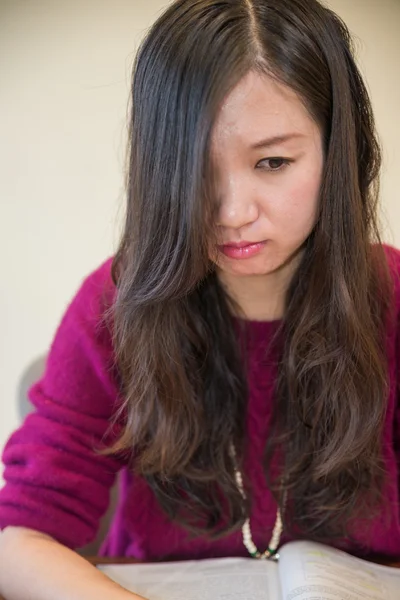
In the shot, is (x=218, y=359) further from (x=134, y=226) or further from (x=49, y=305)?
(x=49, y=305)

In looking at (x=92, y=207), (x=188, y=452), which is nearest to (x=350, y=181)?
(x=188, y=452)

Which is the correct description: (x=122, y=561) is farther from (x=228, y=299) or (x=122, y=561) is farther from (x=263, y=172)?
(x=263, y=172)

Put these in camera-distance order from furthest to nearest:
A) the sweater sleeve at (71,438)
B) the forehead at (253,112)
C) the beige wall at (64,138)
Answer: the beige wall at (64,138), the sweater sleeve at (71,438), the forehead at (253,112)

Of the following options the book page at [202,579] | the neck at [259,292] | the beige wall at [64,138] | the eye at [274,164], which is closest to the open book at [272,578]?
the book page at [202,579]

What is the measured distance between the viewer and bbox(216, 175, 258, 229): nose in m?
0.60

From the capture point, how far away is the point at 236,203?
606 mm

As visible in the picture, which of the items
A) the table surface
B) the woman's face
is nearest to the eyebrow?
the woman's face

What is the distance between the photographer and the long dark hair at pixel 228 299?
59 cm

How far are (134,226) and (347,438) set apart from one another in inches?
13.0

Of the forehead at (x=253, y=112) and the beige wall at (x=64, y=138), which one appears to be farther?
the beige wall at (x=64, y=138)

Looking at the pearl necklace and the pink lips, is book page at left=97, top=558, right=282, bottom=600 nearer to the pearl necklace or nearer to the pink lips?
the pearl necklace

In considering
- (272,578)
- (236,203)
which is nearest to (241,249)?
(236,203)

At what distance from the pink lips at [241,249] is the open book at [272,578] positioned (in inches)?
12.8

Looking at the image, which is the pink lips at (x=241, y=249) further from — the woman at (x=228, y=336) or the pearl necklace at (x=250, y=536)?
the pearl necklace at (x=250, y=536)
